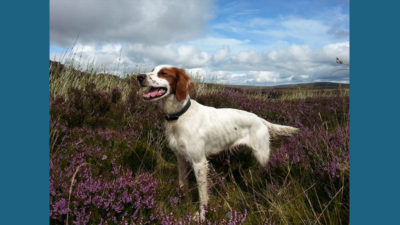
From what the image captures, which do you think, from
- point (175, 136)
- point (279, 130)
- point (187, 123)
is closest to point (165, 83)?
point (187, 123)

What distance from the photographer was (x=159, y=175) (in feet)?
9.84

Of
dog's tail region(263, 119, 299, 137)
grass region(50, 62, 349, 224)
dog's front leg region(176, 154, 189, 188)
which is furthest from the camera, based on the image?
dog's tail region(263, 119, 299, 137)

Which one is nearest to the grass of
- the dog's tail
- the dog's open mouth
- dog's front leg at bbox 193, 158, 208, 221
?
dog's front leg at bbox 193, 158, 208, 221

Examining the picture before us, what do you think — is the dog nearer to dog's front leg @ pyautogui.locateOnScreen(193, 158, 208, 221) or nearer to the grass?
dog's front leg @ pyautogui.locateOnScreen(193, 158, 208, 221)

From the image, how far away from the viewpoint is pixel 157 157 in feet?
11.1

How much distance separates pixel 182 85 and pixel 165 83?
18 cm

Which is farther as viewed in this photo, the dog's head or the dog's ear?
the dog's ear

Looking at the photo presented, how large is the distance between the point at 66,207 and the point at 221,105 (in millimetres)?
3842

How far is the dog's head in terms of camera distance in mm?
2602

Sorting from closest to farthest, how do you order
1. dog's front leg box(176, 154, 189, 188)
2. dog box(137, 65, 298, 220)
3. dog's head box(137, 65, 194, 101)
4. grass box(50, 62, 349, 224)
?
grass box(50, 62, 349, 224), dog's head box(137, 65, 194, 101), dog box(137, 65, 298, 220), dog's front leg box(176, 154, 189, 188)

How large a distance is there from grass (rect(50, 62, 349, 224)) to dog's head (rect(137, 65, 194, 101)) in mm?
797

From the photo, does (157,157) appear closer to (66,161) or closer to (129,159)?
(129,159)

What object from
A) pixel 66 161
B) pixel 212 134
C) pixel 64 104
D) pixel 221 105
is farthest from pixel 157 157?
pixel 221 105

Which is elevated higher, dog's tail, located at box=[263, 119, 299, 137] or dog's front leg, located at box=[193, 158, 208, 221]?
dog's tail, located at box=[263, 119, 299, 137]
